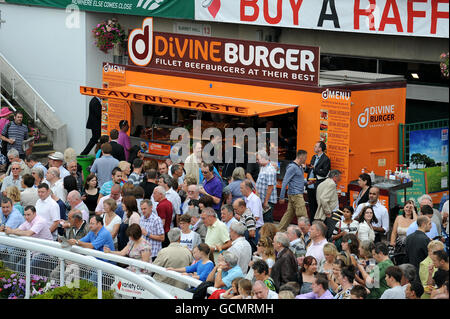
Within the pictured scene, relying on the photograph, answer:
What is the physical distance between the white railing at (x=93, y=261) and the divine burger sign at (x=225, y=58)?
650 cm

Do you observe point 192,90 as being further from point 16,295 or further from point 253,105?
point 16,295

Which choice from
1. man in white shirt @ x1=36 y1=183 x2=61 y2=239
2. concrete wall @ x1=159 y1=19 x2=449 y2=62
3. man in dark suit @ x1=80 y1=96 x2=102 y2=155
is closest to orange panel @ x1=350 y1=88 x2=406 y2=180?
concrete wall @ x1=159 y1=19 x2=449 y2=62

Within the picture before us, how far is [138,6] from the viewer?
2186cm

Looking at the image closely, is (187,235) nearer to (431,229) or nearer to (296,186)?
(431,229)

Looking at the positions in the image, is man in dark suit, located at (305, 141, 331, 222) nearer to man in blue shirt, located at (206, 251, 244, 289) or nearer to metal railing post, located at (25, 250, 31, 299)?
man in blue shirt, located at (206, 251, 244, 289)

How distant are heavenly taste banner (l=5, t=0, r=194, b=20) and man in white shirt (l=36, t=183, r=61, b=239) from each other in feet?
30.3

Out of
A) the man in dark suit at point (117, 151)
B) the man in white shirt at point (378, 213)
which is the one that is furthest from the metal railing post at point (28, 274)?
the man in dark suit at point (117, 151)

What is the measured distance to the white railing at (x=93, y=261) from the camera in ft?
31.4

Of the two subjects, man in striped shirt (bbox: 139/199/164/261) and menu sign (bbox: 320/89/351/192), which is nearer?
man in striped shirt (bbox: 139/199/164/261)

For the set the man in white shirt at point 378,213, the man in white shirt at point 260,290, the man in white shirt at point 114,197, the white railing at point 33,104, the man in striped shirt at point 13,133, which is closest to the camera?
the man in white shirt at point 260,290

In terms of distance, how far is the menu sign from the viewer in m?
15.3

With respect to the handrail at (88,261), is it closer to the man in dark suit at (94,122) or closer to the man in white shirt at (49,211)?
the man in white shirt at (49,211)

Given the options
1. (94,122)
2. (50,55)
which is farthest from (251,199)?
(50,55)

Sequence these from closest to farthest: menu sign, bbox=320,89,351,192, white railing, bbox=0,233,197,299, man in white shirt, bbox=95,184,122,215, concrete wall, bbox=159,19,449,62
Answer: white railing, bbox=0,233,197,299, man in white shirt, bbox=95,184,122,215, menu sign, bbox=320,89,351,192, concrete wall, bbox=159,19,449,62
